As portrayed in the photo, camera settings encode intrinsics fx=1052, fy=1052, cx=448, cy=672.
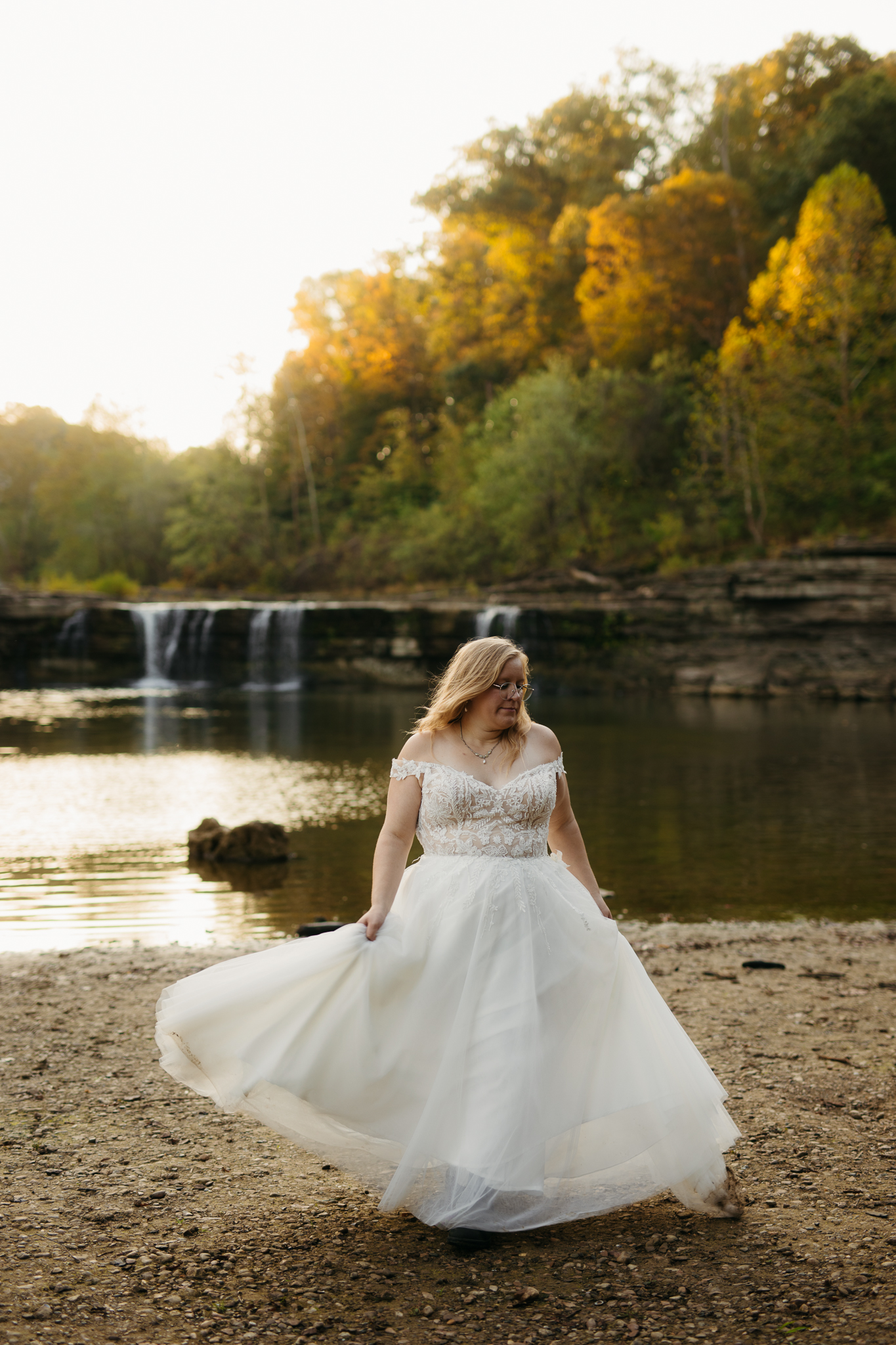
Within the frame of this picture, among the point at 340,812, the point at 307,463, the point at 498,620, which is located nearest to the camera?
the point at 340,812

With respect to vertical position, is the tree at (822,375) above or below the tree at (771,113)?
below

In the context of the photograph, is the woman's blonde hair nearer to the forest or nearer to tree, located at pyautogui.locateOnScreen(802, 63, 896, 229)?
the forest

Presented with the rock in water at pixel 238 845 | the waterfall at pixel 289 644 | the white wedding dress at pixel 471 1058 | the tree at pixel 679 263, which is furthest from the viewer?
the tree at pixel 679 263

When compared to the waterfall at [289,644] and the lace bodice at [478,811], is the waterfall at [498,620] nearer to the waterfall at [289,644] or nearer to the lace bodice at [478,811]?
the waterfall at [289,644]

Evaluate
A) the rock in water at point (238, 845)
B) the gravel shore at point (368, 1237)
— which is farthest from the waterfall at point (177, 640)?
the gravel shore at point (368, 1237)

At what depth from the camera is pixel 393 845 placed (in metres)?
3.37

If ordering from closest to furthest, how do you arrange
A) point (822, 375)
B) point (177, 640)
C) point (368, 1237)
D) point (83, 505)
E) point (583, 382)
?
point (368, 1237), point (177, 640), point (822, 375), point (583, 382), point (83, 505)

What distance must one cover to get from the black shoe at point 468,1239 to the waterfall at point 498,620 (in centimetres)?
3113

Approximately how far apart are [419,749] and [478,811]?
11.0 inches

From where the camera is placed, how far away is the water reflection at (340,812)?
873 cm

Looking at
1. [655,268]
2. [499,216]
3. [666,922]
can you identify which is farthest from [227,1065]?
[499,216]

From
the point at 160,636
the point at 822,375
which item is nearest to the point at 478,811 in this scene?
the point at 160,636

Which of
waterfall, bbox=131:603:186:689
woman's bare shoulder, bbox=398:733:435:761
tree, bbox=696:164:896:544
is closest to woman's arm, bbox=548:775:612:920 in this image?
woman's bare shoulder, bbox=398:733:435:761

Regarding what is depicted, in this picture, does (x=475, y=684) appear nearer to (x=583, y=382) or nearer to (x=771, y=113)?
(x=583, y=382)
